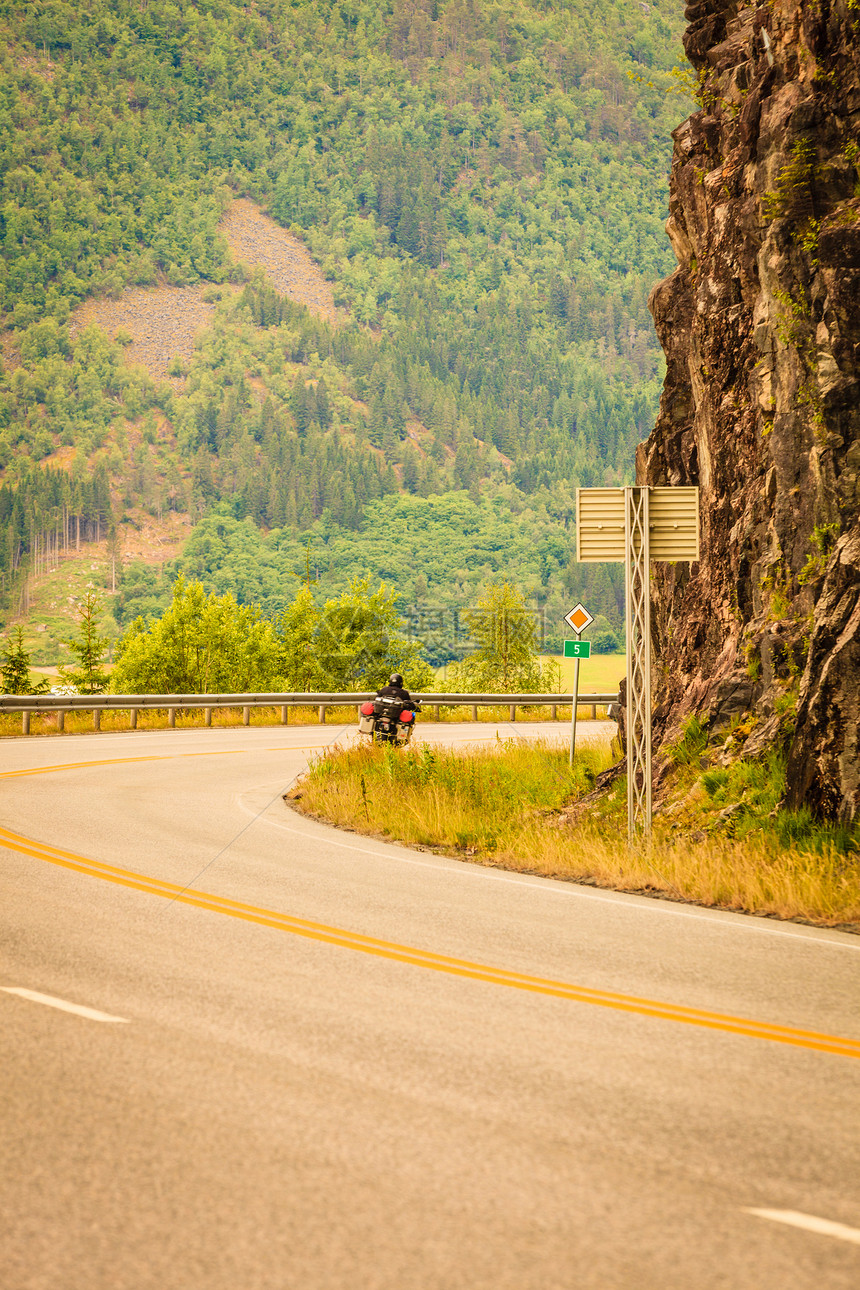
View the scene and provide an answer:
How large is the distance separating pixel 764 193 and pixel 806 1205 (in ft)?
46.0

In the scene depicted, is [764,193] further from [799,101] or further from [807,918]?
[807,918]

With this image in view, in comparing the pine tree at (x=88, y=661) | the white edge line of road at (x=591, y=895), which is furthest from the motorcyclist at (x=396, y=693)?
the pine tree at (x=88, y=661)

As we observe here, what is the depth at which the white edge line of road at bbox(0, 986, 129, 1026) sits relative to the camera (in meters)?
6.69

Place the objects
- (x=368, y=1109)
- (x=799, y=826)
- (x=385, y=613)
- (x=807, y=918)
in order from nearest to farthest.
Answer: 1. (x=368, y=1109)
2. (x=807, y=918)
3. (x=799, y=826)
4. (x=385, y=613)

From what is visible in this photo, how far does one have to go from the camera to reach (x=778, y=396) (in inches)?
604

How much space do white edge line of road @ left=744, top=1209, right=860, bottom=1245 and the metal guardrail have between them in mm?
26991

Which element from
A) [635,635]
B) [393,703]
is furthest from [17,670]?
[635,635]

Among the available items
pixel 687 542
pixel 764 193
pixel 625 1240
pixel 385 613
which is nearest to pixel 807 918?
pixel 687 542

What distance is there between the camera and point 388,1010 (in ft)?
22.7

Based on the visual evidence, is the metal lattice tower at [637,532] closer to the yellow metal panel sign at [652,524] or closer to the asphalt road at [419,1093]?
the yellow metal panel sign at [652,524]

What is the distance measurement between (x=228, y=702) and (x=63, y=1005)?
3063cm

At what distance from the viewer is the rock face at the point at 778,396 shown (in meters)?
12.3

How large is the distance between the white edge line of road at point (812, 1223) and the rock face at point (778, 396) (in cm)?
786

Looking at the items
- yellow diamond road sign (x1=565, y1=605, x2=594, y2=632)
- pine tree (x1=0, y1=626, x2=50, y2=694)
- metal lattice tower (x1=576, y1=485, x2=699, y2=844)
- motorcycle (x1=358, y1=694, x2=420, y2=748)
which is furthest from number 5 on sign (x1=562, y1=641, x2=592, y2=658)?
pine tree (x1=0, y1=626, x2=50, y2=694)
